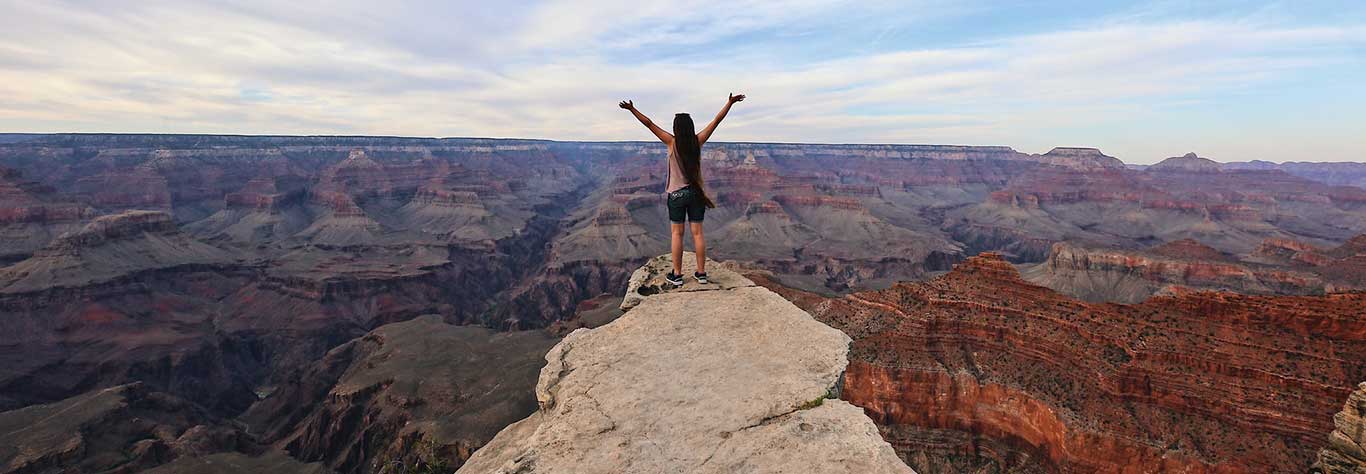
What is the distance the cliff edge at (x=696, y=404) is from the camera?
407 centimetres

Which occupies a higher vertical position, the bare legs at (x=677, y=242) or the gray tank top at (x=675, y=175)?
the gray tank top at (x=675, y=175)

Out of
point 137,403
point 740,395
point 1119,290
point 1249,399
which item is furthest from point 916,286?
point 137,403

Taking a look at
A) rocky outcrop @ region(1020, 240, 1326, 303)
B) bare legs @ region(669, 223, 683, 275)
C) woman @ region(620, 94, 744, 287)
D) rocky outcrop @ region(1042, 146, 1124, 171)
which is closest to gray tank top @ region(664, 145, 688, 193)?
woman @ region(620, 94, 744, 287)

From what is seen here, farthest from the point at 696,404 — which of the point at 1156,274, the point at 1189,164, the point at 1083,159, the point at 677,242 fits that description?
the point at 1189,164

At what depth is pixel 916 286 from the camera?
35.7 m

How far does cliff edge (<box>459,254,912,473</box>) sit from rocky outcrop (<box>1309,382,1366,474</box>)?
1745 cm

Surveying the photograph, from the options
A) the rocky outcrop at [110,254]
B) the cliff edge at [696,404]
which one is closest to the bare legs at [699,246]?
the cliff edge at [696,404]

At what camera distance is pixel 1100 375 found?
1073 inches

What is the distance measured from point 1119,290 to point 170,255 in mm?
121693

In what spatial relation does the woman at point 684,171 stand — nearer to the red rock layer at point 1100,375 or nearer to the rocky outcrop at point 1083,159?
the red rock layer at point 1100,375

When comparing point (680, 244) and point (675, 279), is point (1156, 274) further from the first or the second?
point (680, 244)

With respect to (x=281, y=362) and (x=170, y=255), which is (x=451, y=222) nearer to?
(x=170, y=255)

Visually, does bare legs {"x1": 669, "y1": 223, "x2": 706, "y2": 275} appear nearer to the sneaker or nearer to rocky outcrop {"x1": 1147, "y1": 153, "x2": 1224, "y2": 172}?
the sneaker

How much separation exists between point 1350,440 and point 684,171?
19.3 metres
